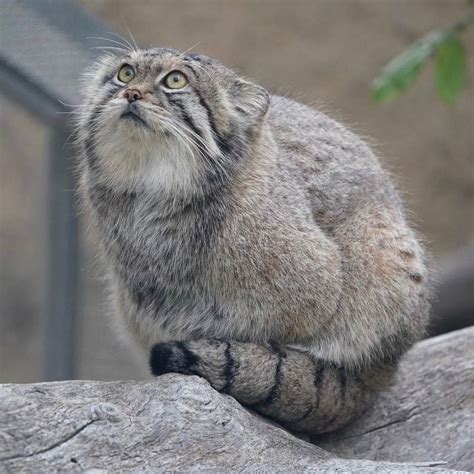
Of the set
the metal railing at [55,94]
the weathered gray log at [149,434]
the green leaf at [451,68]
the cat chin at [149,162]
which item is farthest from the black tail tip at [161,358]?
the green leaf at [451,68]

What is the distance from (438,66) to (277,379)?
2.59m

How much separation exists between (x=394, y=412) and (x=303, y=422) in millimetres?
A: 697

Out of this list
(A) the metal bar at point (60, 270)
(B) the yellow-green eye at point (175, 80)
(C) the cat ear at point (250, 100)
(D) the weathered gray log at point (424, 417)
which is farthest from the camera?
(A) the metal bar at point (60, 270)

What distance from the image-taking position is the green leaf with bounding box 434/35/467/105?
6.22m

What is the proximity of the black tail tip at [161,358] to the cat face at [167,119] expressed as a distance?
30.2 inches

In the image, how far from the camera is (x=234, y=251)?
478cm

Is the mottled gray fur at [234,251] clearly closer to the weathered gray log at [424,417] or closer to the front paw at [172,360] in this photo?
the front paw at [172,360]

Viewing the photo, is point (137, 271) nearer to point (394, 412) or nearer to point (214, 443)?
point (214, 443)

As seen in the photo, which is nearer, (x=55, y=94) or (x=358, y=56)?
(x=55, y=94)

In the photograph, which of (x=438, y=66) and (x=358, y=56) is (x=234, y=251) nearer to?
(x=438, y=66)

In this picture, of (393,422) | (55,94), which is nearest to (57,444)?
(393,422)

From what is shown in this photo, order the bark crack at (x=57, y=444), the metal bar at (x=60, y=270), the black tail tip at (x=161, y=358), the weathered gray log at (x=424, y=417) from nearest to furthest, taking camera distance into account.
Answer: the bark crack at (x=57, y=444) → the black tail tip at (x=161, y=358) → the weathered gray log at (x=424, y=417) → the metal bar at (x=60, y=270)

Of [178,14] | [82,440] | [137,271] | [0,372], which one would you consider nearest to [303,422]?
[137,271]

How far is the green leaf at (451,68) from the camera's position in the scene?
622cm
